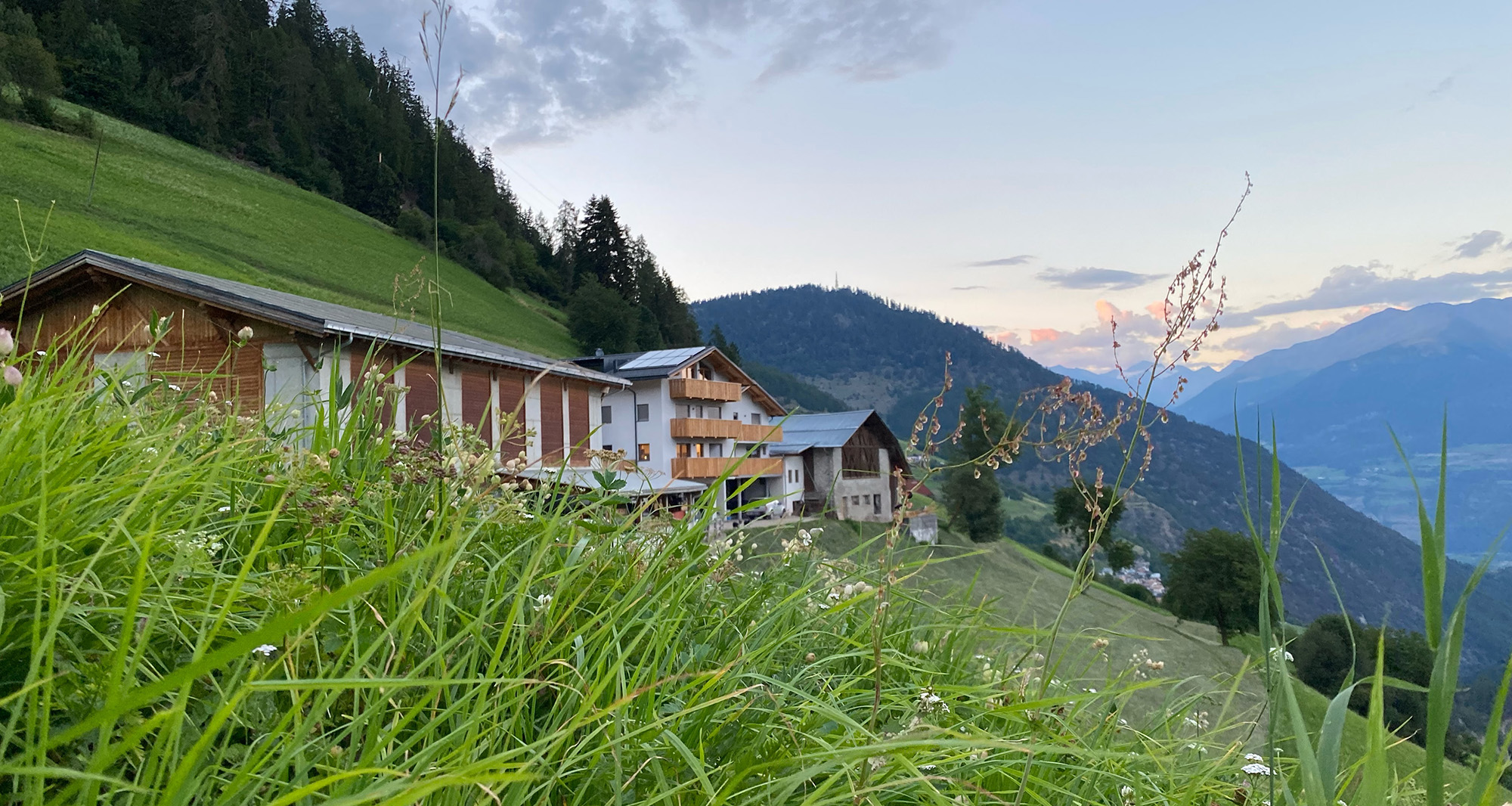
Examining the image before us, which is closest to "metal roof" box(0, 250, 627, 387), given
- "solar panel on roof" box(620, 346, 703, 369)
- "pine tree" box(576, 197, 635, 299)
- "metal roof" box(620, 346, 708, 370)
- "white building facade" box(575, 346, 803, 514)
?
"white building facade" box(575, 346, 803, 514)

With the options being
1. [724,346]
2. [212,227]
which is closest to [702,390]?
[212,227]

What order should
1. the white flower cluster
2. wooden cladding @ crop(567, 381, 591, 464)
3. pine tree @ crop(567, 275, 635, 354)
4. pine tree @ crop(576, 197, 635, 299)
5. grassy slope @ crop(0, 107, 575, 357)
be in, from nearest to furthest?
the white flower cluster < wooden cladding @ crop(567, 381, 591, 464) < grassy slope @ crop(0, 107, 575, 357) < pine tree @ crop(567, 275, 635, 354) < pine tree @ crop(576, 197, 635, 299)

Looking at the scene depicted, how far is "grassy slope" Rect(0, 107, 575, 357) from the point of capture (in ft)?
132

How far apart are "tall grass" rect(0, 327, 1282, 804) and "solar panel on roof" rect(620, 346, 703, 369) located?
121ft

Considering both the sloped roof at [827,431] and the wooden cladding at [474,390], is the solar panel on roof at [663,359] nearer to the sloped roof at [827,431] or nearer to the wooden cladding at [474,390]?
the sloped roof at [827,431]

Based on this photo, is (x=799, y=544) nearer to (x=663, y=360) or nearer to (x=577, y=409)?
(x=577, y=409)

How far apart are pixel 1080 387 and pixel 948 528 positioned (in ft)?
202

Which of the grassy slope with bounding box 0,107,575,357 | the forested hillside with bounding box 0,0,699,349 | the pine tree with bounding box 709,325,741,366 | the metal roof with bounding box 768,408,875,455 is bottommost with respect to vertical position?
the metal roof with bounding box 768,408,875,455

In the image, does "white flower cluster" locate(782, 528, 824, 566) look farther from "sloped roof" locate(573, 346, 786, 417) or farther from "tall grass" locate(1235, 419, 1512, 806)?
"sloped roof" locate(573, 346, 786, 417)

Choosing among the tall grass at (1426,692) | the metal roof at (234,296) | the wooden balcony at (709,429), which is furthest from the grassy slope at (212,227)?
the tall grass at (1426,692)

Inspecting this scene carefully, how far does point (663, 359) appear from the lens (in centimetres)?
4069

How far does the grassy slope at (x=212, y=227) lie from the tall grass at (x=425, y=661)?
107 ft

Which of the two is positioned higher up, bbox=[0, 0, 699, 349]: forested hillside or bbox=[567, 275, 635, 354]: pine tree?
bbox=[0, 0, 699, 349]: forested hillside

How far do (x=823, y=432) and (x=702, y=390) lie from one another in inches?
628
